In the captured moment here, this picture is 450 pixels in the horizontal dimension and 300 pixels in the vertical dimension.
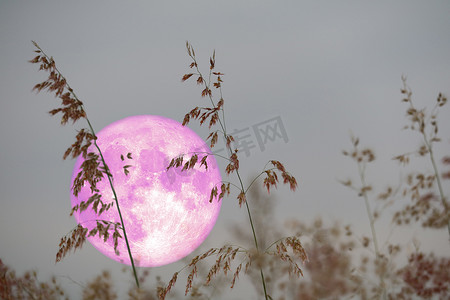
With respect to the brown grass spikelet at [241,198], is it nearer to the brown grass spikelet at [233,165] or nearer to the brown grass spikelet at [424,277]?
the brown grass spikelet at [233,165]

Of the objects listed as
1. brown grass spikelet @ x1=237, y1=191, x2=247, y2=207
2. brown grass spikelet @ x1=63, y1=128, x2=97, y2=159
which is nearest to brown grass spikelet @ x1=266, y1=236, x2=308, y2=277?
brown grass spikelet @ x1=237, y1=191, x2=247, y2=207

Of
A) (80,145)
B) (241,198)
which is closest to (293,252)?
(241,198)

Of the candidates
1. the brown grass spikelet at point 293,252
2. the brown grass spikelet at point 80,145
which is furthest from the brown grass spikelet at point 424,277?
the brown grass spikelet at point 80,145

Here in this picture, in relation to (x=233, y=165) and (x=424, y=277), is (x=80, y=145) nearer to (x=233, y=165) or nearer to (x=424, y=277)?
(x=233, y=165)

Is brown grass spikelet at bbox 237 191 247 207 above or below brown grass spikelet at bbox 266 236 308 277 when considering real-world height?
above

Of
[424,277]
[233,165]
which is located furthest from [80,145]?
[424,277]

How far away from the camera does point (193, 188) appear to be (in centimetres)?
623

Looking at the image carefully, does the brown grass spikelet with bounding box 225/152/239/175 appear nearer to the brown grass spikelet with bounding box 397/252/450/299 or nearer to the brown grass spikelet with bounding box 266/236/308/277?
the brown grass spikelet with bounding box 266/236/308/277

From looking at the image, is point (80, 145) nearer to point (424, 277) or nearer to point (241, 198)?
point (241, 198)

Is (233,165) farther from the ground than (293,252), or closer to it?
farther from the ground

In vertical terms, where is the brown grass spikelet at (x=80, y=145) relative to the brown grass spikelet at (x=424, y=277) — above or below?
above

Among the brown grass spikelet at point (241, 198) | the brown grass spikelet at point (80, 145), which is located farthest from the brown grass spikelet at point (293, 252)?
the brown grass spikelet at point (80, 145)

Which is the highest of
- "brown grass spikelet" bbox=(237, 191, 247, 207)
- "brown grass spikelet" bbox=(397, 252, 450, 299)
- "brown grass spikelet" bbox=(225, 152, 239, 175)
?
"brown grass spikelet" bbox=(225, 152, 239, 175)

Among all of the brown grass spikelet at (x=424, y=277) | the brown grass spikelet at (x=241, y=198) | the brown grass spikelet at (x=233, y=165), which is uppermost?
the brown grass spikelet at (x=233, y=165)
